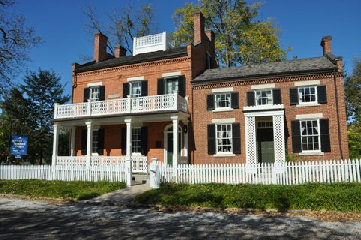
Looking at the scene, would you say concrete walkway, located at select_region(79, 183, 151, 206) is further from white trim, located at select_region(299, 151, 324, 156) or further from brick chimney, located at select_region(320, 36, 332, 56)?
brick chimney, located at select_region(320, 36, 332, 56)

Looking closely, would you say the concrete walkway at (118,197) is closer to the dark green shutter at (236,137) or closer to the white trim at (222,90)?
the dark green shutter at (236,137)

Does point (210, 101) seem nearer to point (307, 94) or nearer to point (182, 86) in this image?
point (182, 86)

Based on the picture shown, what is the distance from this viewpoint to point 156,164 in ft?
45.0

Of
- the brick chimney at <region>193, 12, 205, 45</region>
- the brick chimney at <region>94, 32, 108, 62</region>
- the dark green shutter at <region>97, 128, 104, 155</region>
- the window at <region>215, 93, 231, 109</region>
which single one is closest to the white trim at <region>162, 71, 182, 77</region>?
the window at <region>215, 93, 231, 109</region>

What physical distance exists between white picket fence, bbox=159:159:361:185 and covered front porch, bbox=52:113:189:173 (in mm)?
2650

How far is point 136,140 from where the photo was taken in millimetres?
19531

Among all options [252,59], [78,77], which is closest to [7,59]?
[78,77]

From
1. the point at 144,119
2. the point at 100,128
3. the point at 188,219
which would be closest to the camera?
the point at 188,219

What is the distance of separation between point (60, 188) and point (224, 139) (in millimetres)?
9180

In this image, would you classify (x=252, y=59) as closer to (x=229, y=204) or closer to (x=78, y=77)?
(x=78, y=77)

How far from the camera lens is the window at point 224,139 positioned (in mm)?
17469

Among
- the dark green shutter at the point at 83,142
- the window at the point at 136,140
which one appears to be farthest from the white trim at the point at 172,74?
the dark green shutter at the point at 83,142

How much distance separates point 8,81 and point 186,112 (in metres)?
9.88

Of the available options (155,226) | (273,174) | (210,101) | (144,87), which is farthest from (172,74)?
(155,226)
